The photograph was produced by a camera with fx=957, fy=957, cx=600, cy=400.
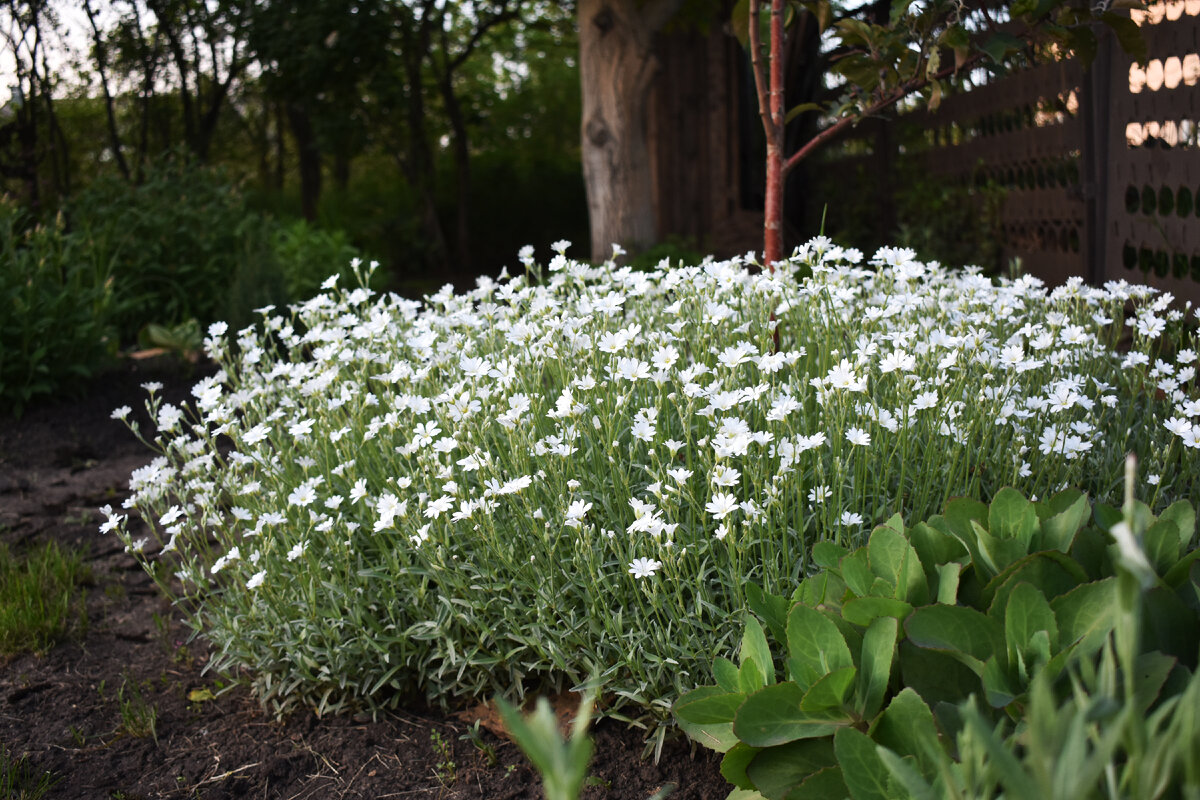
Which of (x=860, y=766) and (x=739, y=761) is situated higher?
(x=860, y=766)

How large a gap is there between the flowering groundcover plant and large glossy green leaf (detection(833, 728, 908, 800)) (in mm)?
475

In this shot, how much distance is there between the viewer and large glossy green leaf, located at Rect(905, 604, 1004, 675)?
1.51 meters

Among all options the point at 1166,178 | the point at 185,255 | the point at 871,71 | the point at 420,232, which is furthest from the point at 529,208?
the point at 871,71

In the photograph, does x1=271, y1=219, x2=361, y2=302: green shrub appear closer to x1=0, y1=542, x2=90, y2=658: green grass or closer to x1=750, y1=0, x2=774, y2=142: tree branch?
x1=0, y1=542, x2=90, y2=658: green grass

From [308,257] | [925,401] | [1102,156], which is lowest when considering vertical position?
[925,401]

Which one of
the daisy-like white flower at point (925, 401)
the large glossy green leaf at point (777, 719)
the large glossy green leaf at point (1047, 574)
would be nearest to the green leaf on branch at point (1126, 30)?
the daisy-like white flower at point (925, 401)

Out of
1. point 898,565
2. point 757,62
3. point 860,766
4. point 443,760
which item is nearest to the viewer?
point 860,766

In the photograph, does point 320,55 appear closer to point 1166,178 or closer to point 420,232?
point 420,232

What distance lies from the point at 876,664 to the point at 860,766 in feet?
0.63

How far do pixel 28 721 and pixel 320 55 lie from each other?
9.42 meters

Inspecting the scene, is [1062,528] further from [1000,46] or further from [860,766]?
[1000,46]

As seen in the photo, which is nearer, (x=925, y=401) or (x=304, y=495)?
(x=925, y=401)

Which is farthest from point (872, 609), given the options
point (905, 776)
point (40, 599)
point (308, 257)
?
point (308, 257)

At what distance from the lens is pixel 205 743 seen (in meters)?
2.39
